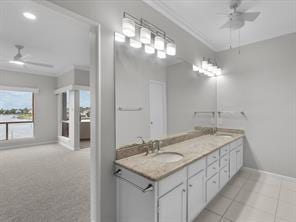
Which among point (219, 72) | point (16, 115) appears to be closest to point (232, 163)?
point (219, 72)

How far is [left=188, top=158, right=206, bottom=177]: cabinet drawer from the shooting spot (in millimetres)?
1548

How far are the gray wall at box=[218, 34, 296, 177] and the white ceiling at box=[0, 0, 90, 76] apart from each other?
3251 millimetres

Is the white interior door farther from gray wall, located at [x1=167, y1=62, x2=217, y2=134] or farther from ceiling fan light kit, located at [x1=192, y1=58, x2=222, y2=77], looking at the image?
ceiling fan light kit, located at [x1=192, y1=58, x2=222, y2=77]

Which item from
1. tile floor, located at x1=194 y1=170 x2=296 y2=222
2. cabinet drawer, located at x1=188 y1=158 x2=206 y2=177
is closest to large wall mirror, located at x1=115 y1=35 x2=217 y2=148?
cabinet drawer, located at x1=188 y1=158 x2=206 y2=177

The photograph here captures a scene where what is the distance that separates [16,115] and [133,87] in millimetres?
5973

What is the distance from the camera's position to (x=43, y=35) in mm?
2879

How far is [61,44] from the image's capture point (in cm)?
328

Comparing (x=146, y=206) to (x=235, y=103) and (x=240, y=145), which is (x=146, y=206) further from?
(x=235, y=103)

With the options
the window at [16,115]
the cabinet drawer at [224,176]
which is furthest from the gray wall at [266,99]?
the window at [16,115]

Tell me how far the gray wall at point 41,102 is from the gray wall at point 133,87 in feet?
18.0

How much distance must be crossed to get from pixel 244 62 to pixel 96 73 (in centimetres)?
325

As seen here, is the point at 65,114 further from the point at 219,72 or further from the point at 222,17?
the point at 222,17

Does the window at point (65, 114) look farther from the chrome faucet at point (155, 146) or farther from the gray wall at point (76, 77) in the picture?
the chrome faucet at point (155, 146)

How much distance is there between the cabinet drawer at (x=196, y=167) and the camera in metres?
1.55
